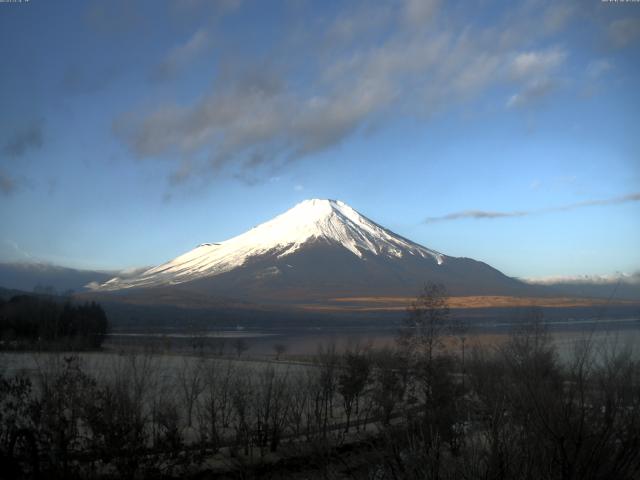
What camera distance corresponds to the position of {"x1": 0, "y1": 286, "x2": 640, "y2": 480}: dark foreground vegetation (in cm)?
470

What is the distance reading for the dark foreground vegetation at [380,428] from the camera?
470cm

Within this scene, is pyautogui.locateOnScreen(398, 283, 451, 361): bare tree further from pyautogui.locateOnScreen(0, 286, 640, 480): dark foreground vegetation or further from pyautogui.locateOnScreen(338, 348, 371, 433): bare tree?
pyautogui.locateOnScreen(338, 348, 371, 433): bare tree

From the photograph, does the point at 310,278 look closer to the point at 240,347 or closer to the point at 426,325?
the point at 240,347

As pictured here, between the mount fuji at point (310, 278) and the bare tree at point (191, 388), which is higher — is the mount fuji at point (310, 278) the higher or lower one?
the higher one

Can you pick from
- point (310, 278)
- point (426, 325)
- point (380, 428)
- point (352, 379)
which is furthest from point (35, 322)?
point (310, 278)

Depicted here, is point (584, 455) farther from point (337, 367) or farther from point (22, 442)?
point (337, 367)

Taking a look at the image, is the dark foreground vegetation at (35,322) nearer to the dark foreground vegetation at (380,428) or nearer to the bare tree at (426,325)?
the dark foreground vegetation at (380,428)

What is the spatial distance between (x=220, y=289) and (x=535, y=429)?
521 feet

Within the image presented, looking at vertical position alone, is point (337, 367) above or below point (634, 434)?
below

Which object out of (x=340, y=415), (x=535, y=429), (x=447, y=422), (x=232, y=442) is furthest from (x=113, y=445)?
(x=340, y=415)

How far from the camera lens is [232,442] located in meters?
13.9

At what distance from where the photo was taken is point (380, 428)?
7785 millimetres

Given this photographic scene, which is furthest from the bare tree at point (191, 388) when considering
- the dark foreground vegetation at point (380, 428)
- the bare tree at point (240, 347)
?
the bare tree at point (240, 347)

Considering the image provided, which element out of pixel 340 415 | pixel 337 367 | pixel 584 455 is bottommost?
pixel 340 415
